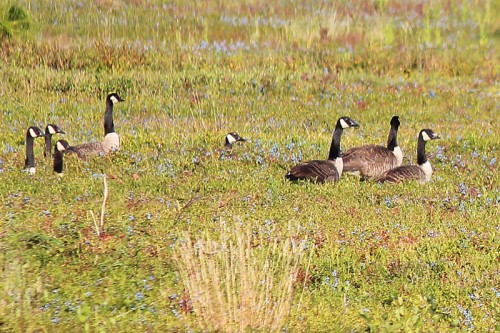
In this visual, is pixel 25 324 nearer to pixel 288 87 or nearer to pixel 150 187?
pixel 150 187

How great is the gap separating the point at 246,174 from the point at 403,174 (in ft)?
9.07

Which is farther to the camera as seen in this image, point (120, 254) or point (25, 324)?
point (120, 254)

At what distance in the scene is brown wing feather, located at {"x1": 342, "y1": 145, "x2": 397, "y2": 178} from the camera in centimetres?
1554

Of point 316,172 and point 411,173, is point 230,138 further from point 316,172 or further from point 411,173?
point 411,173

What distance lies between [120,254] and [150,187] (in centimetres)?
389

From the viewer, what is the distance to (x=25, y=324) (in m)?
7.86

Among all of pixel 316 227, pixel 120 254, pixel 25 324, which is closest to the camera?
pixel 25 324

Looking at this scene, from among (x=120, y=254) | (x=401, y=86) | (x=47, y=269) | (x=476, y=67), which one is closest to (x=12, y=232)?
(x=47, y=269)

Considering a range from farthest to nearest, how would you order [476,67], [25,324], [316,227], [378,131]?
1. [476,67]
2. [378,131]
3. [316,227]
4. [25,324]

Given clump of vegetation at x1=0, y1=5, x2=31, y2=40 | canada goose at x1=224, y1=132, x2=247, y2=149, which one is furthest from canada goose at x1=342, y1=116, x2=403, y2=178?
clump of vegetation at x1=0, y1=5, x2=31, y2=40

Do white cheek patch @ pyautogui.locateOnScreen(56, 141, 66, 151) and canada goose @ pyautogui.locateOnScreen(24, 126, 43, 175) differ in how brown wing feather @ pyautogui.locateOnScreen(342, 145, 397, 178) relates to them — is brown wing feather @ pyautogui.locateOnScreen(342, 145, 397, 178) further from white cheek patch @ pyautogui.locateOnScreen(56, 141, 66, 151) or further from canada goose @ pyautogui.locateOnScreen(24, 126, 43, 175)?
canada goose @ pyautogui.locateOnScreen(24, 126, 43, 175)

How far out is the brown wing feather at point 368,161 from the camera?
51.0 ft

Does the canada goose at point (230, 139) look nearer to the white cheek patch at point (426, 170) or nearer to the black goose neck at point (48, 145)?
the black goose neck at point (48, 145)

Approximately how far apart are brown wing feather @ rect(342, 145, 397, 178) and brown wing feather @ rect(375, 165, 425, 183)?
39 cm
